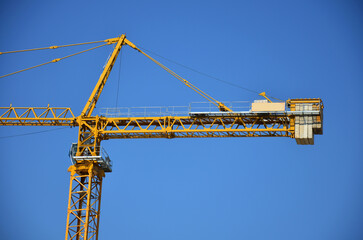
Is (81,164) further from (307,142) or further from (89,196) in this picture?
(307,142)

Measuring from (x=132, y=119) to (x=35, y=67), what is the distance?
596 inches

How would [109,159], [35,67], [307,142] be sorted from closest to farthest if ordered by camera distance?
[307,142] → [109,159] → [35,67]

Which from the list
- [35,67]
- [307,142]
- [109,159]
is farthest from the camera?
[35,67]

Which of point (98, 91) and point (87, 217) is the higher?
point (98, 91)

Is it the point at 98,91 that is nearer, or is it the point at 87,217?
the point at 87,217

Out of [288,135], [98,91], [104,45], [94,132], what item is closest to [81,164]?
[94,132]

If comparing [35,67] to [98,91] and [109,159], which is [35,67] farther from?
[109,159]

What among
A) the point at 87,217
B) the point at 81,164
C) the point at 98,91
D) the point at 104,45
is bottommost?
the point at 87,217

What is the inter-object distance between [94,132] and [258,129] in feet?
53.4

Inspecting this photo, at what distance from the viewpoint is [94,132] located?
79625 millimetres

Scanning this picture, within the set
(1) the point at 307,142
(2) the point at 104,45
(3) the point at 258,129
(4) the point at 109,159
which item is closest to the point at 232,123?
(3) the point at 258,129

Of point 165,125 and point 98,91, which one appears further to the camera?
point 98,91

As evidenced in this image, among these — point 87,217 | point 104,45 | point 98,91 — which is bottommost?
point 87,217

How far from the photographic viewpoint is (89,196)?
7806 cm
